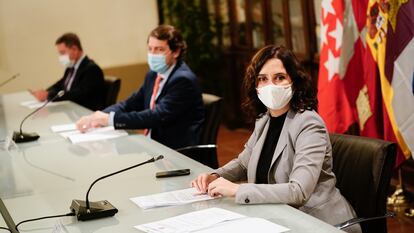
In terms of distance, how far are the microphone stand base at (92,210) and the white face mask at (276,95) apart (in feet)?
2.31

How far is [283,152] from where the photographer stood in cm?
249

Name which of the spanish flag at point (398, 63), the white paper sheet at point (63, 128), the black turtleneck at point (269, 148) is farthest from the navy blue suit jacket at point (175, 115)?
the black turtleneck at point (269, 148)

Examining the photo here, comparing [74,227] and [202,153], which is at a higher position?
[74,227]

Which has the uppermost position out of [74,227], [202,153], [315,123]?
[315,123]

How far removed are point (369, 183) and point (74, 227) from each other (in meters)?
1.05

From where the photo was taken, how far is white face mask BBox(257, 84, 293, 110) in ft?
8.20

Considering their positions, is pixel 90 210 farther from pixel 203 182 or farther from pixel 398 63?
pixel 398 63

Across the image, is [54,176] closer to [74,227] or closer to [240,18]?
[74,227]

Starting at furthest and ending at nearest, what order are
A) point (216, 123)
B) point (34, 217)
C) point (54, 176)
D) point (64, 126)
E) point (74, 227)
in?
point (64, 126)
point (216, 123)
point (54, 176)
point (34, 217)
point (74, 227)

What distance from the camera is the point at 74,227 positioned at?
2184mm

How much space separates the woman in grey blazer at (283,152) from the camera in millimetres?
2264

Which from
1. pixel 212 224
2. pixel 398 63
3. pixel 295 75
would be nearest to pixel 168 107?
pixel 398 63

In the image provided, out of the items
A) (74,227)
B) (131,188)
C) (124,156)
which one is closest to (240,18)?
(124,156)

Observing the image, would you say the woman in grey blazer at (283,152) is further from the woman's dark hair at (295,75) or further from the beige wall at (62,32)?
the beige wall at (62,32)
